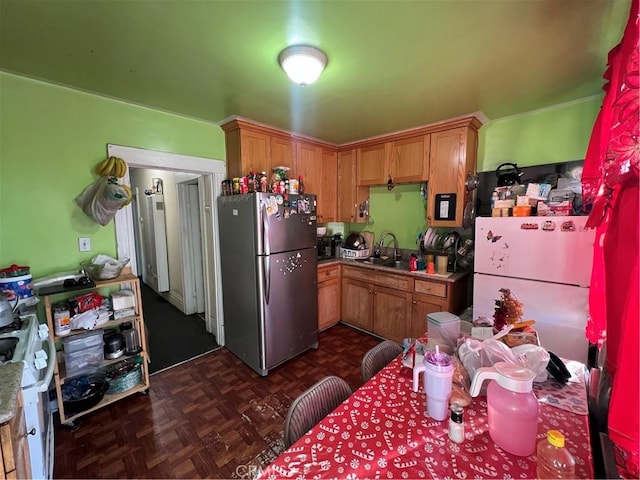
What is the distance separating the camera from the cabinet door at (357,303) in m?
3.14

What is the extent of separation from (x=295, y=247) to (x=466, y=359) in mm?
1746

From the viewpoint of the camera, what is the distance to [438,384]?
0.91m

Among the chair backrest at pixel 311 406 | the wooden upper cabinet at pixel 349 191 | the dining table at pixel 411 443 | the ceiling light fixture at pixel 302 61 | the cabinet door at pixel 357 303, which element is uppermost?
the ceiling light fixture at pixel 302 61

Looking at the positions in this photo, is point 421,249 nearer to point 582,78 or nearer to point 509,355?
point 582,78

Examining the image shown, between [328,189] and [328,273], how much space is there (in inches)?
45.4

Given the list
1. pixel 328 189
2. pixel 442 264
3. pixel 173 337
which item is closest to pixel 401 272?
pixel 442 264

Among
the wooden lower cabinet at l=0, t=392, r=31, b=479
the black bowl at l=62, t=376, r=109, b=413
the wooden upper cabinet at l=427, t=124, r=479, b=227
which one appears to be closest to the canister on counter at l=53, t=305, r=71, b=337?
the black bowl at l=62, t=376, r=109, b=413

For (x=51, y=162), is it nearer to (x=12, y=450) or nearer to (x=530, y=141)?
(x=12, y=450)

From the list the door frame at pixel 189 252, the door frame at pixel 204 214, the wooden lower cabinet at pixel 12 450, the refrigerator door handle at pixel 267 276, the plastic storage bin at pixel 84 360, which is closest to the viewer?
the wooden lower cabinet at pixel 12 450

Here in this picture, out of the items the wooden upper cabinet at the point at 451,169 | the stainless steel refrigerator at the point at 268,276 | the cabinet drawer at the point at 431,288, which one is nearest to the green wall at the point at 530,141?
the wooden upper cabinet at the point at 451,169

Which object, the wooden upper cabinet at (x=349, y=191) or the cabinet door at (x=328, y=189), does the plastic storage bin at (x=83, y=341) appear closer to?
the cabinet door at (x=328, y=189)

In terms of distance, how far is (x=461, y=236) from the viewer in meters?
2.88

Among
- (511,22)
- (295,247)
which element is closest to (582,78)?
(511,22)

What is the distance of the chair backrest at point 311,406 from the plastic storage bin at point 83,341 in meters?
1.83
